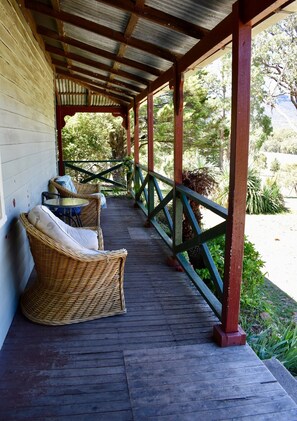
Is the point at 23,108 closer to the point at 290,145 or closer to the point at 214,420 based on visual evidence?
the point at 214,420

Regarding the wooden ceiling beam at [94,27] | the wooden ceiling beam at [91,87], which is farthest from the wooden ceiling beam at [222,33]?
the wooden ceiling beam at [91,87]

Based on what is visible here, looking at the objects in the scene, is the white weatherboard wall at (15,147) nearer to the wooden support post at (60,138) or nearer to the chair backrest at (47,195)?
the chair backrest at (47,195)

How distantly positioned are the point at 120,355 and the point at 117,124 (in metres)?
12.6

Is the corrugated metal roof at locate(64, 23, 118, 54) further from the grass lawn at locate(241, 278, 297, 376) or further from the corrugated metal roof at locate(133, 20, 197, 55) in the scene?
the grass lawn at locate(241, 278, 297, 376)

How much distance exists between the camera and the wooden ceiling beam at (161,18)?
2791 millimetres

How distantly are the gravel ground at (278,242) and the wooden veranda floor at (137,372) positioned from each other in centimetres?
255

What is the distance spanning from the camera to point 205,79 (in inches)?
549

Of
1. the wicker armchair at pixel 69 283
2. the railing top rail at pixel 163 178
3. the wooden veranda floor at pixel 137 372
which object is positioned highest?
the railing top rail at pixel 163 178

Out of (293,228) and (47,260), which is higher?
(47,260)

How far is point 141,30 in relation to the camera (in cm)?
339

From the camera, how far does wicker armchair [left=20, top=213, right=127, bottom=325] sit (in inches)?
102

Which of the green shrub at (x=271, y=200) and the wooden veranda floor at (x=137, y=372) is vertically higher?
the wooden veranda floor at (x=137, y=372)

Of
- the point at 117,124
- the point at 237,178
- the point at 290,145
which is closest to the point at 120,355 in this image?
the point at 237,178

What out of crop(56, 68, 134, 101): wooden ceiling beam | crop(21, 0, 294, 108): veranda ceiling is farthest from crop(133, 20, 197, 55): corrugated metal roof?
crop(56, 68, 134, 101): wooden ceiling beam
